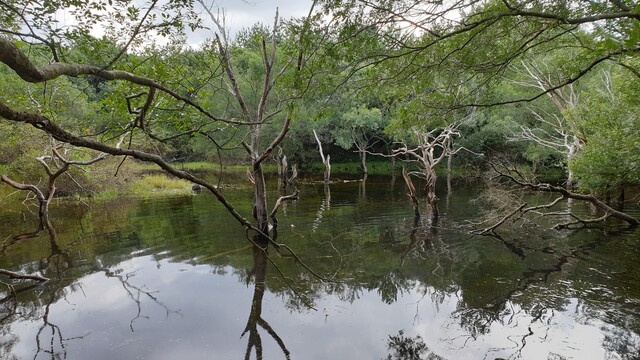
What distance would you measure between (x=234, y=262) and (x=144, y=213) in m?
9.72

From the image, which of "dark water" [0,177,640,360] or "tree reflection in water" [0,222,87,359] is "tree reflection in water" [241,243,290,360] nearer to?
"dark water" [0,177,640,360]

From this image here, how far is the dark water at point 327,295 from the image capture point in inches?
270

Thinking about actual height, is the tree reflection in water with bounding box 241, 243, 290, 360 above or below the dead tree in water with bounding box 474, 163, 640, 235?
below

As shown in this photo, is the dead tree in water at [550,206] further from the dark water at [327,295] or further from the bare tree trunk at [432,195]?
the bare tree trunk at [432,195]

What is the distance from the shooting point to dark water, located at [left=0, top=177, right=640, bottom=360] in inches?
270

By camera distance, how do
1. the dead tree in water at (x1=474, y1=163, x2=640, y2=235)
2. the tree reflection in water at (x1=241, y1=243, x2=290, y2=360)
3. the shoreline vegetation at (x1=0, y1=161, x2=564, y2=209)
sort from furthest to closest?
the shoreline vegetation at (x1=0, y1=161, x2=564, y2=209)
the dead tree in water at (x1=474, y1=163, x2=640, y2=235)
the tree reflection in water at (x1=241, y1=243, x2=290, y2=360)

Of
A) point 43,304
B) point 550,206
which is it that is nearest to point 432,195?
point 550,206

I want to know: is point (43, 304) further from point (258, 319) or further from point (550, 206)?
point (550, 206)

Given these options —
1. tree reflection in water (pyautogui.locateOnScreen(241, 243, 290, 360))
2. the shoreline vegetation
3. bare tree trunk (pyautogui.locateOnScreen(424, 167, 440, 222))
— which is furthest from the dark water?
the shoreline vegetation

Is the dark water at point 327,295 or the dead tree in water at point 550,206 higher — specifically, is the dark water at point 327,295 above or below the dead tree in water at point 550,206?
below

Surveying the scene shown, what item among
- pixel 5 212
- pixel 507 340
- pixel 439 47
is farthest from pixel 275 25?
pixel 5 212

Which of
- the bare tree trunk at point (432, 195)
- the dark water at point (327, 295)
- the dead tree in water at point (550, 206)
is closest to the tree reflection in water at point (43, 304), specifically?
the dark water at point (327, 295)

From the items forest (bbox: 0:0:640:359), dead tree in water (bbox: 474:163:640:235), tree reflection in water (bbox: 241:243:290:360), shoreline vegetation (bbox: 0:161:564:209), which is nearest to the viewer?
forest (bbox: 0:0:640:359)

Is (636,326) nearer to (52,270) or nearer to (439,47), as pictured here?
(439,47)
